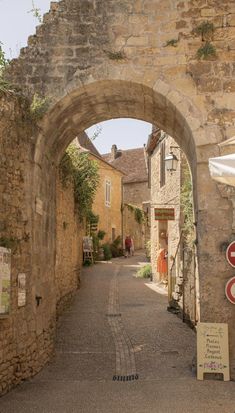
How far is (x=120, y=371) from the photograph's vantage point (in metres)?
6.66

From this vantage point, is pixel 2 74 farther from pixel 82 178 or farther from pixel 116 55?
pixel 82 178

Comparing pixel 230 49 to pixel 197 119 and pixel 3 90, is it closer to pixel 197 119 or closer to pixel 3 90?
pixel 197 119

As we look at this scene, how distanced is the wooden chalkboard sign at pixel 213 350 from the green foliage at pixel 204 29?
160 inches

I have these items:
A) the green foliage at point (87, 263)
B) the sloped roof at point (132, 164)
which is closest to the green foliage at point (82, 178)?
the green foliage at point (87, 263)

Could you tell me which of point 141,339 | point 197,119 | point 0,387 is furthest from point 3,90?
point 141,339

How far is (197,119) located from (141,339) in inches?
174

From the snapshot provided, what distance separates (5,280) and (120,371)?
7.44ft

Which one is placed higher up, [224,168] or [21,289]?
[224,168]

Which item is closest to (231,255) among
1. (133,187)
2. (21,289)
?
(21,289)

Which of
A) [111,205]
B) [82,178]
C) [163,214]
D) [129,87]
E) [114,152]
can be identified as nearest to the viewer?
[129,87]

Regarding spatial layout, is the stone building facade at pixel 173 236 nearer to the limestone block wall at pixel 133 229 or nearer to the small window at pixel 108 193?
the small window at pixel 108 193

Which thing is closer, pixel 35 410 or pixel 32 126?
pixel 35 410

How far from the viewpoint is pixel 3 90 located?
6.03m

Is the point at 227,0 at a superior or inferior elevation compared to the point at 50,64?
superior
